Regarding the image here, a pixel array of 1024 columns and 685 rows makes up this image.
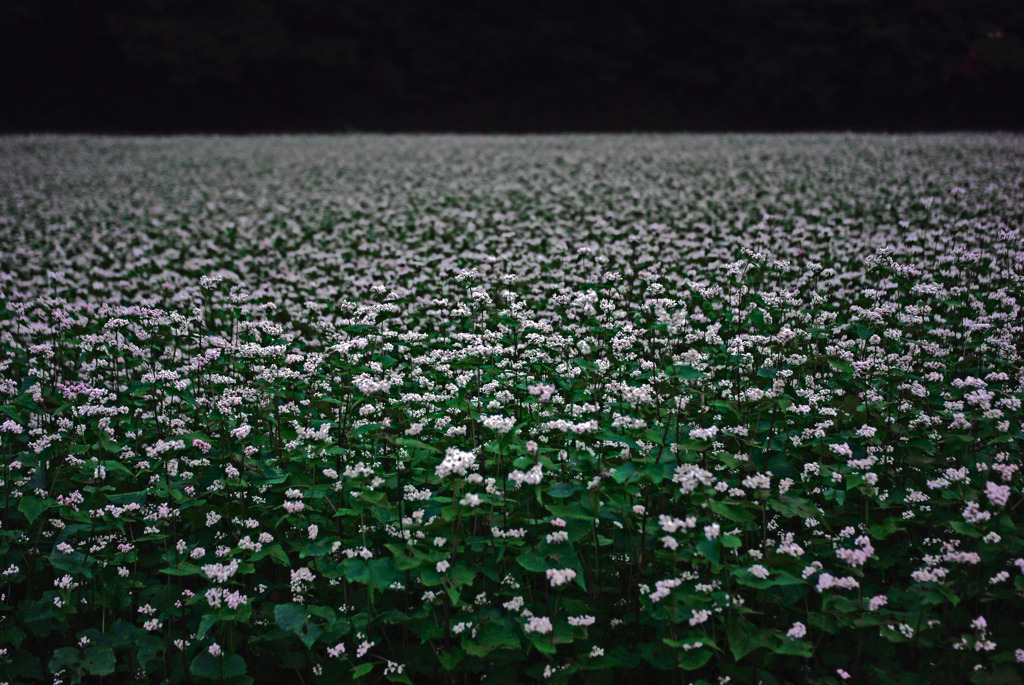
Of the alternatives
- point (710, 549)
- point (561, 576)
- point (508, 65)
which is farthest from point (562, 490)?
point (508, 65)

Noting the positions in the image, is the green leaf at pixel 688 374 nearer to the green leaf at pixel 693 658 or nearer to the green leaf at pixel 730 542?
the green leaf at pixel 730 542

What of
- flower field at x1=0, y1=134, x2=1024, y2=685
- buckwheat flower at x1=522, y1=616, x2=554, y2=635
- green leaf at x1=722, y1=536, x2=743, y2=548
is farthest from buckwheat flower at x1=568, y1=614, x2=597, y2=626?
green leaf at x1=722, y1=536, x2=743, y2=548

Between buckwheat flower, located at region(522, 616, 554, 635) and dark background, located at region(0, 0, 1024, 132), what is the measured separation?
127 feet

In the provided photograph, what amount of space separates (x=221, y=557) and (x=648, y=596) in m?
2.08

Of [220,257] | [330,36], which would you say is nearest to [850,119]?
[330,36]

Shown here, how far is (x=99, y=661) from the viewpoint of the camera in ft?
9.93

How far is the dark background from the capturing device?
37.5m

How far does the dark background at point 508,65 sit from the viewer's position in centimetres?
3753

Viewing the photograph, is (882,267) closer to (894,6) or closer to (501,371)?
(501,371)

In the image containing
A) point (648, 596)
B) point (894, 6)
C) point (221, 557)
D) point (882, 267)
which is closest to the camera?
point (648, 596)

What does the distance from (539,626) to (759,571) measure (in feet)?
3.03

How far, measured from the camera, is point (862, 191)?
41.6ft

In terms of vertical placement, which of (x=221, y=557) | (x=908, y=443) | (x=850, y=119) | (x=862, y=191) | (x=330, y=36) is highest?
(x=330, y=36)

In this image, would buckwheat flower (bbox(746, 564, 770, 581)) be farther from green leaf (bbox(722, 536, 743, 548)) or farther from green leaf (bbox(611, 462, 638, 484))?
green leaf (bbox(611, 462, 638, 484))
